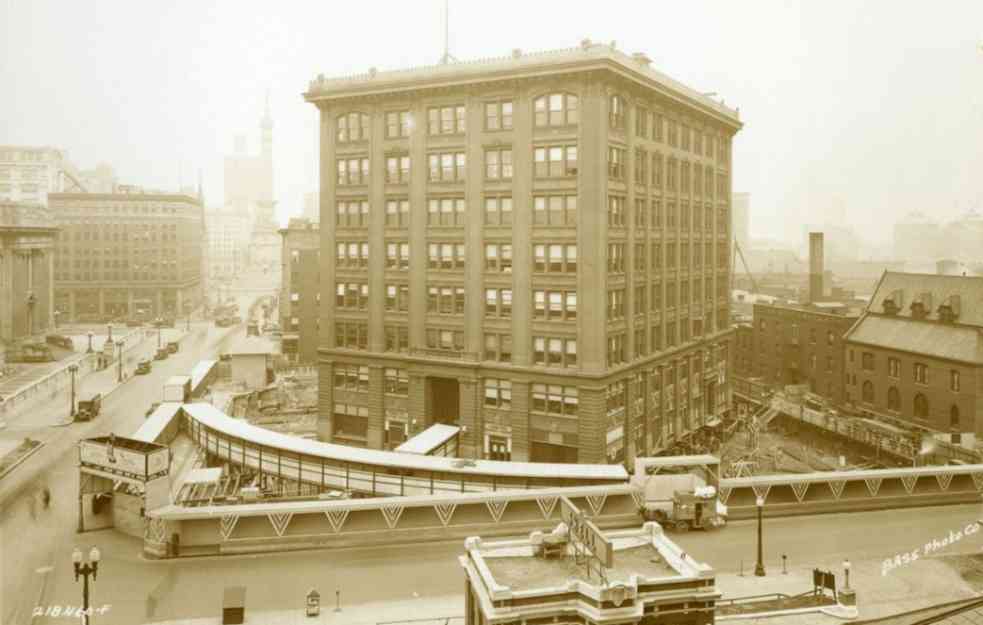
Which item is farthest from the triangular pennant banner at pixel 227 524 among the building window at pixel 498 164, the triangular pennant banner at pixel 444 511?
the building window at pixel 498 164

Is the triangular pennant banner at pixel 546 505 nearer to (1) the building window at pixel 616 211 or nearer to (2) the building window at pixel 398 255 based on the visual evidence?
(1) the building window at pixel 616 211

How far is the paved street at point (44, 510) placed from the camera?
89.0ft

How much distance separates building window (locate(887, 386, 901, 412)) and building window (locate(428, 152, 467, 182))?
3951 centimetres

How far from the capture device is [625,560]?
18891 mm

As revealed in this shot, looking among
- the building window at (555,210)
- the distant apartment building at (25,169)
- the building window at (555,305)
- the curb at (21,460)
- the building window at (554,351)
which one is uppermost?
the distant apartment building at (25,169)

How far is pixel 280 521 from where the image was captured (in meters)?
28.8

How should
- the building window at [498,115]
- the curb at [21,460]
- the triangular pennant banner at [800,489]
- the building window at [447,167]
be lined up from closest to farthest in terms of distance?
the triangular pennant banner at [800,489] → the curb at [21,460] → the building window at [498,115] → the building window at [447,167]

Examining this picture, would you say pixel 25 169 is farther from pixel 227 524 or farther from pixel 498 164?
pixel 227 524

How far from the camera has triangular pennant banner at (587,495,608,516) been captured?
30.9m

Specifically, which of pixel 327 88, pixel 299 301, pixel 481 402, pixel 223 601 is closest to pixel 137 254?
pixel 299 301

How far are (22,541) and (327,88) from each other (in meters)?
36.9

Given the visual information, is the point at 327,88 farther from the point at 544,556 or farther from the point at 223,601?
the point at 544,556

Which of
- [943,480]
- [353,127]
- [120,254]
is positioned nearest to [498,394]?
[353,127]

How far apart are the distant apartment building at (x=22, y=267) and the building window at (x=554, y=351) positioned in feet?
236
